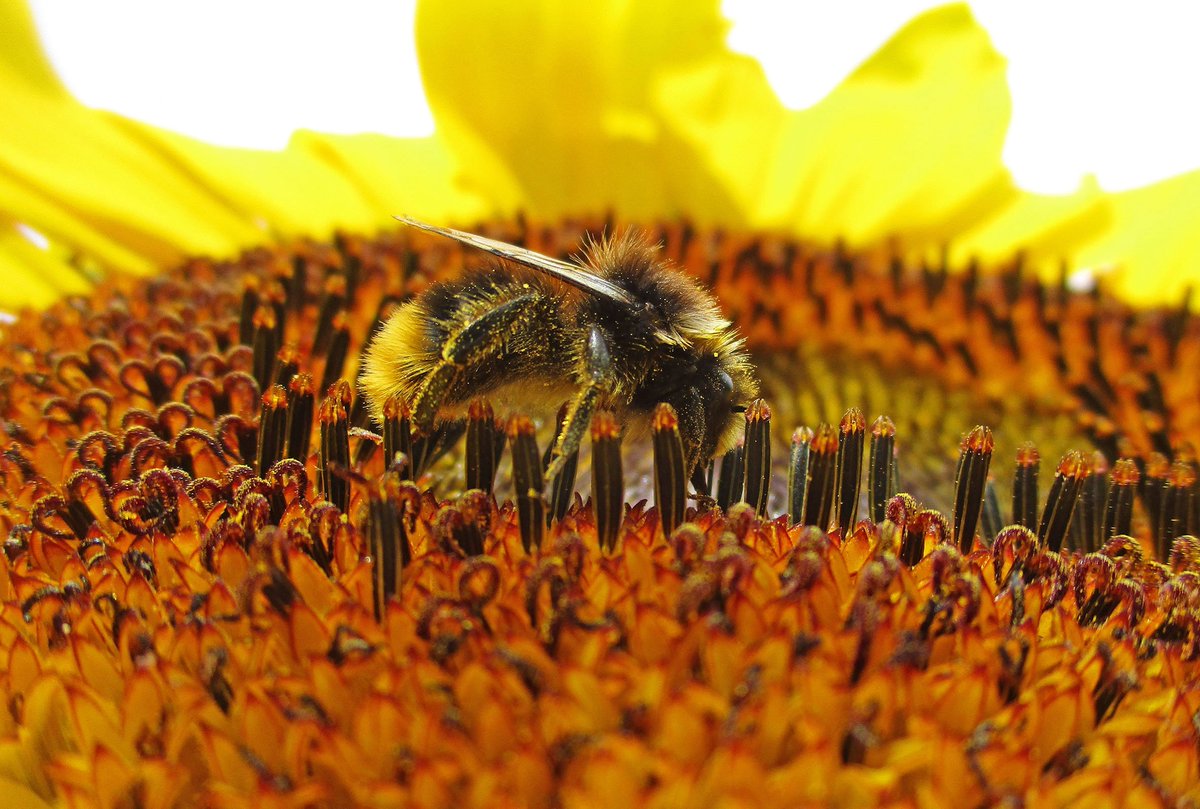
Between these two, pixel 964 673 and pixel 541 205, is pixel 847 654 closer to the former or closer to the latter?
pixel 964 673

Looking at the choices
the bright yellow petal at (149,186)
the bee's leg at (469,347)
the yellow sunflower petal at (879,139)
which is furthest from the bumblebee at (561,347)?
the yellow sunflower petal at (879,139)

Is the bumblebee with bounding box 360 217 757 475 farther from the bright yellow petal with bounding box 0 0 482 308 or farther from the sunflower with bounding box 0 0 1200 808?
the bright yellow petal with bounding box 0 0 482 308

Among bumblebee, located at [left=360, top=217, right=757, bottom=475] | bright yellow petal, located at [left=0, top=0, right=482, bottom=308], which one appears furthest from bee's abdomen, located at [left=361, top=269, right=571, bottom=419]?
bright yellow petal, located at [left=0, top=0, right=482, bottom=308]

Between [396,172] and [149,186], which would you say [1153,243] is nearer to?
[396,172]

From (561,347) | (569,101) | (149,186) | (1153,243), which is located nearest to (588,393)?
(561,347)

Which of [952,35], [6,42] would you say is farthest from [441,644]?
[952,35]
